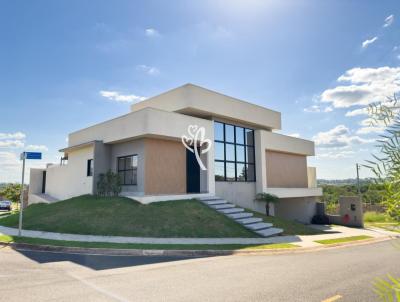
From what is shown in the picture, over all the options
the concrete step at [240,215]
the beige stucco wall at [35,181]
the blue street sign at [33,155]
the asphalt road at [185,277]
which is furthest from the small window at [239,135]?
the beige stucco wall at [35,181]

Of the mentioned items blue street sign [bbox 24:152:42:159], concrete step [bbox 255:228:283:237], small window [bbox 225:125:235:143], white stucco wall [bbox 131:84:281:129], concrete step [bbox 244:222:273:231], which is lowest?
concrete step [bbox 255:228:283:237]

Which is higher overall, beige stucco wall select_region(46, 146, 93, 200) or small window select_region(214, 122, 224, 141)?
small window select_region(214, 122, 224, 141)

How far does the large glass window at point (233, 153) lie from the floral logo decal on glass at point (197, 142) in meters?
1.20

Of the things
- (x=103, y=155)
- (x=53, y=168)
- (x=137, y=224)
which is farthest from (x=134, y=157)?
(x=53, y=168)

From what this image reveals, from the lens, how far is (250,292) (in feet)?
21.4

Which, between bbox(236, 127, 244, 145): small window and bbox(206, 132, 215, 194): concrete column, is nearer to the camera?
bbox(206, 132, 215, 194): concrete column

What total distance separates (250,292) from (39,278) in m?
5.20

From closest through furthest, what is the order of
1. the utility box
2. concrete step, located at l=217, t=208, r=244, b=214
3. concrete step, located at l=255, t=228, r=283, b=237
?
1. concrete step, located at l=255, t=228, r=283, b=237
2. concrete step, located at l=217, t=208, r=244, b=214
3. the utility box

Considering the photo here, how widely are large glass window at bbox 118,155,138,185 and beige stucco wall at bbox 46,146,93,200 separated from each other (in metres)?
2.25

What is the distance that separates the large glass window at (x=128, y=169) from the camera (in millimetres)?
19641

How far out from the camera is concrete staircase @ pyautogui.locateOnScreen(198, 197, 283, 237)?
609 inches

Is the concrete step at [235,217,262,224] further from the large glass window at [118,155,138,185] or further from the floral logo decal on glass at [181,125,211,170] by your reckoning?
the large glass window at [118,155,138,185]

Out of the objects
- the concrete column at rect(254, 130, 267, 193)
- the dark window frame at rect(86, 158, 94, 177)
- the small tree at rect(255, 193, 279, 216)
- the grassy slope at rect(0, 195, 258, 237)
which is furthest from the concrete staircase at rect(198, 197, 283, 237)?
the dark window frame at rect(86, 158, 94, 177)

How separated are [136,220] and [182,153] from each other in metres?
7.01
